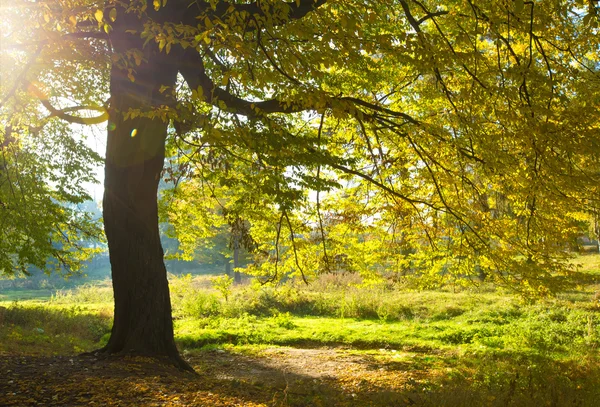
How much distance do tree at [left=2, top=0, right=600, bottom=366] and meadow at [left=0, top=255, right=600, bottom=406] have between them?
1.87m

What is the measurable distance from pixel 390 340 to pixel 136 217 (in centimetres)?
764

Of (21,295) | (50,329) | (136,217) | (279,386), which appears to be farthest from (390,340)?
(21,295)

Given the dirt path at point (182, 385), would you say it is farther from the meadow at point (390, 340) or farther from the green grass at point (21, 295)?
the green grass at point (21, 295)

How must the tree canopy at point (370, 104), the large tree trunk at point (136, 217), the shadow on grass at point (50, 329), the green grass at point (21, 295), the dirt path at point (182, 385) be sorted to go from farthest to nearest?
the green grass at point (21, 295), the shadow on grass at point (50, 329), the large tree trunk at point (136, 217), the dirt path at point (182, 385), the tree canopy at point (370, 104)

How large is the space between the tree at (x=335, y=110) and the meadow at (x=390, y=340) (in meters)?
1.87

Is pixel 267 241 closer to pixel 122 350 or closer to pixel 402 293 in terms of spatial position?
pixel 122 350

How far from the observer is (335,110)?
14.6 ft

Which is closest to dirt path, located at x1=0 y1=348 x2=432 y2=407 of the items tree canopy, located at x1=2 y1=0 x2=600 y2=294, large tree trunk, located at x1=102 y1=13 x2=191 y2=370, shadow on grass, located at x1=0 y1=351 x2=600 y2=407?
shadow on grass, located at x1=0 y1=351 x2=600 y2=407

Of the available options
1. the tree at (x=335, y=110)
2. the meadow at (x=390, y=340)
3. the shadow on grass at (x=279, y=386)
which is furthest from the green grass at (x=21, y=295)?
the shadow on grass at (x=279, y=386)

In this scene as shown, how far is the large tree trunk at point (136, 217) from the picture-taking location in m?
6.33

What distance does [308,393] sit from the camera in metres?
5.61

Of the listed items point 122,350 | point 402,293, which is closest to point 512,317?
point 402,293

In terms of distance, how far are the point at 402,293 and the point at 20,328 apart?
14563mm

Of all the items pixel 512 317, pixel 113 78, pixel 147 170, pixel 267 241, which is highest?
pixel 113 78
